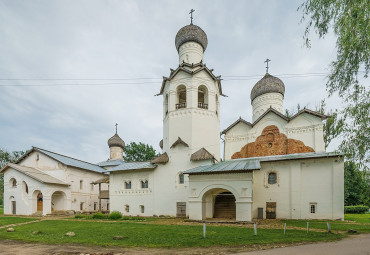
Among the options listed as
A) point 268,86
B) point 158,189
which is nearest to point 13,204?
point 158,189

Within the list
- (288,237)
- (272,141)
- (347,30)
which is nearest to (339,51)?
(347,30)

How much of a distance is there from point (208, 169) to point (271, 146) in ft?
20.8

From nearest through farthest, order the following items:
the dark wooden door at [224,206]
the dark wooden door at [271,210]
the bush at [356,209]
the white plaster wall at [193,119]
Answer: the dark wooden door at [271,210] → the dark wooden door at [224,206] → the white plaster wall at [193,119] → the bush at [356,209]

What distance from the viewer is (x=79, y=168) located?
28.5 m

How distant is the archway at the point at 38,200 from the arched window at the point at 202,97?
62.0 ft

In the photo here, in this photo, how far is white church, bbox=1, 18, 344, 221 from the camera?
1720 centimetres

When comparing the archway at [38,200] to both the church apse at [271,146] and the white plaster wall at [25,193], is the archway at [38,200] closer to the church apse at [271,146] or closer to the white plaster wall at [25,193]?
the white plaster wall at [25,193]

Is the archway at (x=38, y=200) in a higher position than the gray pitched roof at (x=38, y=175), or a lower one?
lower

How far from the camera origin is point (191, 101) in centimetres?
2139

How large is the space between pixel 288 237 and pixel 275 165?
33.0ft

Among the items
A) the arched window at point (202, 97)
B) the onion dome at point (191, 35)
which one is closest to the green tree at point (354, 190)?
the arched window at point (202, 97)

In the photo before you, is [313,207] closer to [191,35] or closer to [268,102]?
[268,102]

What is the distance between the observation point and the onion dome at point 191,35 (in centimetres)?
2328

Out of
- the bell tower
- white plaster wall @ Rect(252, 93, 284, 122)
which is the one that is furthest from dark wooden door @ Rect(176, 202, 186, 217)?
white plaster wall @ Rect(252, 93, 284, 122)
